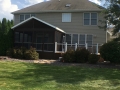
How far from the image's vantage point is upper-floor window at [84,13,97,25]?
933 inches

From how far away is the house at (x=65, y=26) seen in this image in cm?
2172

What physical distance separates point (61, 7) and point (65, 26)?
2602mm

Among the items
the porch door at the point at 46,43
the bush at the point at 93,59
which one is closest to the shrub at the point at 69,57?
the bush at the point at 93,59

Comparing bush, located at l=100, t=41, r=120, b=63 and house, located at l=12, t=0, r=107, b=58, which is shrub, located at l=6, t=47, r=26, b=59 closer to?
house, located at l=12, t=0, r=107, b=58

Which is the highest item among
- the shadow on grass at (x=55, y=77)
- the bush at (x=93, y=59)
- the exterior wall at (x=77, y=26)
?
the exterior wall at (x=77, y=26)

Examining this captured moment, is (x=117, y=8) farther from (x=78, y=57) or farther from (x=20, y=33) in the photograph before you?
(x=20, y=33)

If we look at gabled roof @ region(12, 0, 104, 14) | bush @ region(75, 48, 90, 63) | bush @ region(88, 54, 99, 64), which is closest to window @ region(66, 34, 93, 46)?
gabled roof @ region(12, 0, 104, 14)

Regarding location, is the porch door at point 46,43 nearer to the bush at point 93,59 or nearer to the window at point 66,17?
the window at point 66,17

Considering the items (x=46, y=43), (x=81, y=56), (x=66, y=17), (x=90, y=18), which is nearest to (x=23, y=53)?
(x=46, y=43)

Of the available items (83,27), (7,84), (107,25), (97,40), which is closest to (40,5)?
(83,27)

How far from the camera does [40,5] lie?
27.3m

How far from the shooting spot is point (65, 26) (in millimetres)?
24453

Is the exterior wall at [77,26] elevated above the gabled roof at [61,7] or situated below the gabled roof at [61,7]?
below

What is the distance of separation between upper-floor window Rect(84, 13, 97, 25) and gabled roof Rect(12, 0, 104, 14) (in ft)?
2.40
